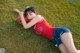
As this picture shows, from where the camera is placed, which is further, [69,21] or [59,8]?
[59,8]

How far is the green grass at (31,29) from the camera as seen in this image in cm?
611

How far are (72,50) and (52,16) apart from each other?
1832mm

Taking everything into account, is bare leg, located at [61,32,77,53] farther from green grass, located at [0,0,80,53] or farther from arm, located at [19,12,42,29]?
arm, located at [19,12,42,29]

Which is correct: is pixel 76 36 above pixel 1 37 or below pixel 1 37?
below

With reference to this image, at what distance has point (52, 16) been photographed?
7.35 metres

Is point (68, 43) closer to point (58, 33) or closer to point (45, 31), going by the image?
point (58, 33)

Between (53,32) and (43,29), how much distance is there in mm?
264

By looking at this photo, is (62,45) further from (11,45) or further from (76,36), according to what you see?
(11,45)

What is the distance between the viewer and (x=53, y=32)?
6.08m

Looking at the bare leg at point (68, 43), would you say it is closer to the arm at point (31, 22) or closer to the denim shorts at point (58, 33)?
the denim shorts at point (58, 33)

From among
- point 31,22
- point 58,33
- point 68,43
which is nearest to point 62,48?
point 68,43

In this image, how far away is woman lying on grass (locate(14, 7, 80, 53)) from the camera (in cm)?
582

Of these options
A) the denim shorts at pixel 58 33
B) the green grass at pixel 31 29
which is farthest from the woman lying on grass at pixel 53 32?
the green grass at pixel 31 29

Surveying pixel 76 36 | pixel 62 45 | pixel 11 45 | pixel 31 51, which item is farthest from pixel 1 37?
pixel 76 36
